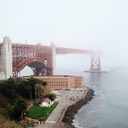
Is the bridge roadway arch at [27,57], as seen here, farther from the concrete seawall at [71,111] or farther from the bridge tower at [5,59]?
the concrete seawall at [71,111]

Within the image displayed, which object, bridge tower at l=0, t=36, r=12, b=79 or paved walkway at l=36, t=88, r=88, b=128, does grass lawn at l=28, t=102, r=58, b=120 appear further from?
bridge tower at l=0, t=36, r=12, b=79

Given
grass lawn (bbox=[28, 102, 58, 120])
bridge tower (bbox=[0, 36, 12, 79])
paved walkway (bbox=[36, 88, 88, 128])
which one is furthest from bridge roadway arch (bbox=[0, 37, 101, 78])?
grass lawn (bbox=[28, 102, 58, 120])

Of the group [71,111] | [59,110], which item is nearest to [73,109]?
[71,111]

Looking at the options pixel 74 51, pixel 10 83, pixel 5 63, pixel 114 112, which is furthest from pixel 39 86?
pixel 74 51

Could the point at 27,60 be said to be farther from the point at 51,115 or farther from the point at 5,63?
the point at 51,115

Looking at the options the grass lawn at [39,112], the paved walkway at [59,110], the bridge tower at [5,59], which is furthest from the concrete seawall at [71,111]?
the bridge tower at [5,59]

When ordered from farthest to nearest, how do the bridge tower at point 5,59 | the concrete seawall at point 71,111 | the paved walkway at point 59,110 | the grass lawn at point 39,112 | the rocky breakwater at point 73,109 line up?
the bridge tower at point 5,59
the rocky breakwater at point 73,109
the grass lawn at point 39,112
the concrete seawall at point 71,111
the paved walkway at point 59,110
